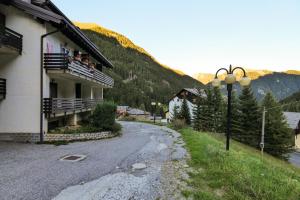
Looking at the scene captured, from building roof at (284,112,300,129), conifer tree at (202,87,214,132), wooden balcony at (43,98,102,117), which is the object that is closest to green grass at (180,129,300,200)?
wooden balcony at (43,98,102,117)

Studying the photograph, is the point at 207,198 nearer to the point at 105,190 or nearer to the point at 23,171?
the point at 105,190

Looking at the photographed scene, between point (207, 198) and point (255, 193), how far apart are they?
4.28 feet

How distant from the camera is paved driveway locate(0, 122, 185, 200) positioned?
7.30 m

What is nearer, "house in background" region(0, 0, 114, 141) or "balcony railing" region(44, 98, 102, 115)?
"house in background" region(0, 0, 114, 141)

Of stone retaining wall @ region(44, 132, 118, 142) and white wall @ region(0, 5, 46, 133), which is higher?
white wall @ region(0, 5, 46, 133)

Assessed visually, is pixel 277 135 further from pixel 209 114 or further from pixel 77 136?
pixel 77 136

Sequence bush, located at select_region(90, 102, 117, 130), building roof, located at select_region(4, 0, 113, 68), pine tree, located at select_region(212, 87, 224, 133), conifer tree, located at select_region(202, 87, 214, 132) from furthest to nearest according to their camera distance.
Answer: pine tree, located at select_region(212, 87, 224, 133) < conifer tree, located at select_region(202, 87, 214, 132) < bush, located at select_region(90, 102, 117, 130) < building roof, located at select_region(4, 0, 113, 68)

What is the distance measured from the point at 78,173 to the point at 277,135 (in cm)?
4026

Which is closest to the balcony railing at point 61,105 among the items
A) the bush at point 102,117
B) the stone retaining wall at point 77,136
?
the stone retaining wall at point 77,136

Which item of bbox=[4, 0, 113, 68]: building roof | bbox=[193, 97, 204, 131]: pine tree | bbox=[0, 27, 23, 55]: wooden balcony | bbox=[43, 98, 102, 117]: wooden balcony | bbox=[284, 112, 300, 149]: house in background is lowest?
bbox=[284, 112, 300, 149]: house in background

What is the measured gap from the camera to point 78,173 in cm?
940

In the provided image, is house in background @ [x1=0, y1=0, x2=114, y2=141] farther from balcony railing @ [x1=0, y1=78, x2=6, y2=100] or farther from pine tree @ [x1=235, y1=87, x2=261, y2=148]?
pine tree @ [x1=235, y1=87, x2=261, y2=148]

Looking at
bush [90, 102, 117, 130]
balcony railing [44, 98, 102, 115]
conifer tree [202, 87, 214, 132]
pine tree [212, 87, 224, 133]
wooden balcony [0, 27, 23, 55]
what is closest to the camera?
wooden balcony [0, 27, 23, 55]

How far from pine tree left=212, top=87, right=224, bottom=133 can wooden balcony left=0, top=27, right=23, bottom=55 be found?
37.2 metres
